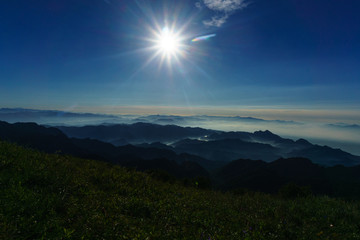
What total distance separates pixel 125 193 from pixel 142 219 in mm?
2320

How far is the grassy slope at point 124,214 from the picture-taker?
369cm

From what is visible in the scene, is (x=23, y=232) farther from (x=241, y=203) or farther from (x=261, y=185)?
(x=261, y=185)

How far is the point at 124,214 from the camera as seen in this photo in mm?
4957

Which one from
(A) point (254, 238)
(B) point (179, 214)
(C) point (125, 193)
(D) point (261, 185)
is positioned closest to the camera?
(A) point (254, 238)

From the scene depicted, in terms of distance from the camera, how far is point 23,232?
3.25 metres

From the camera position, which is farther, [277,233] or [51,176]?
[51,176]

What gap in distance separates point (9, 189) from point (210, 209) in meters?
6.08

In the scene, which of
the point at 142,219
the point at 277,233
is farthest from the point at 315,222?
the point at 142,219

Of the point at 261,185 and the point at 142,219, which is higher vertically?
the point at 142,219

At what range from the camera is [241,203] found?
7.63 meters

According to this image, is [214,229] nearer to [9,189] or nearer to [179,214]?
[179,214]

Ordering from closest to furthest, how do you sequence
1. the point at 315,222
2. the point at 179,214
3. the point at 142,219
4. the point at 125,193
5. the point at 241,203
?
the point at 142,219, the point at 179,214, the point at 315,222, the point at 125,193, the point at 241,203

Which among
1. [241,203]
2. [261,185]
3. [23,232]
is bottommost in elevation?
[261,185]

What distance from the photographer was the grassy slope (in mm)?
3691
